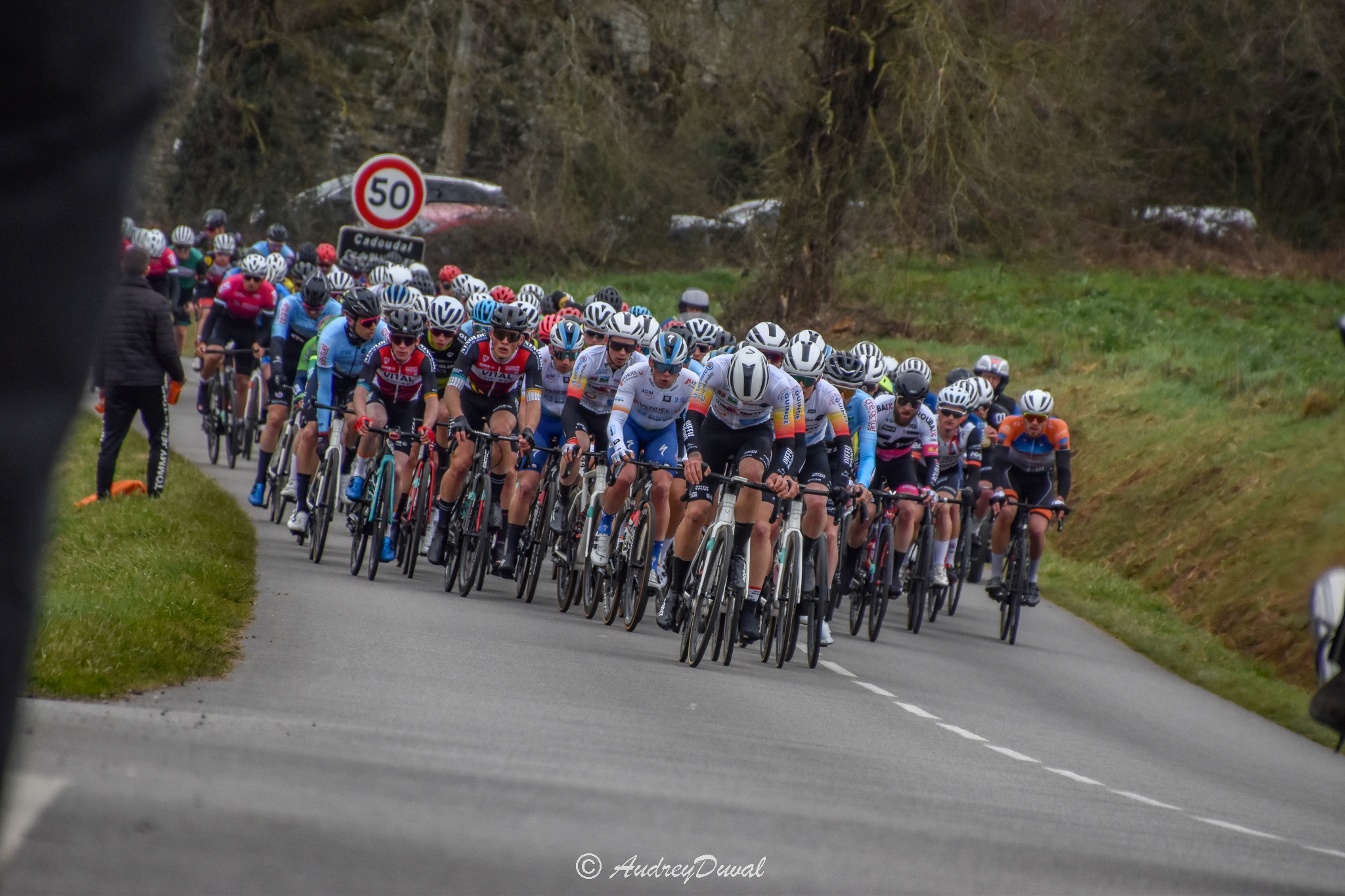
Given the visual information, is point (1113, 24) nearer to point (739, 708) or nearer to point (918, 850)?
point (739, 708)

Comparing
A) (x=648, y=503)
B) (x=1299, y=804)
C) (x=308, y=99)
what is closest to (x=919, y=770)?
(x=1299, y=804)

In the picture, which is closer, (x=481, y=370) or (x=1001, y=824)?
(x=1001, y=824)

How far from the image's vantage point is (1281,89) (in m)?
40.2

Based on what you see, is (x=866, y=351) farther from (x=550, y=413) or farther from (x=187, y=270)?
(x=187, y=270)

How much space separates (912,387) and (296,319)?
21.6 feet

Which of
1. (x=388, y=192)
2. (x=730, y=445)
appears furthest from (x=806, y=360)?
(x=388, y=192)

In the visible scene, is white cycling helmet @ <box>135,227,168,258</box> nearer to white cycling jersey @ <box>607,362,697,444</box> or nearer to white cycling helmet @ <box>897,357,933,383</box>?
white cycling helmet @ <box>897,357,933,383</box>

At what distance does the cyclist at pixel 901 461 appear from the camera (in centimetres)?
1512

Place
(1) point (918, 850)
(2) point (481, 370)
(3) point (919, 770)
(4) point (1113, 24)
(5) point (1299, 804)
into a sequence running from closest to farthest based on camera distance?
1. (1) point (918, 850)
2. (3) point (919, 770)
3. (5) point (1299, 804)
4. (2) point (481, 370)
5. (4) point (1113, 24)

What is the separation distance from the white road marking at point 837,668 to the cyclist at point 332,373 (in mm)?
4640

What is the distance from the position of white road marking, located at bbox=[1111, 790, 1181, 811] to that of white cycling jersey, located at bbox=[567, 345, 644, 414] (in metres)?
6.33

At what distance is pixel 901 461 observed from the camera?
15.9m

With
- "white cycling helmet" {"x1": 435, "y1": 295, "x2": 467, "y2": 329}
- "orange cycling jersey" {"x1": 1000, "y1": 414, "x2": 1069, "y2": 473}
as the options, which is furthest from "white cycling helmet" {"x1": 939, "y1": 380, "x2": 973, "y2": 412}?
"white cycling helmet" {"x1": 435, "y1": 295, "x2": 467, "y2": 329}

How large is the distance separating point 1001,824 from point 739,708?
324cm
